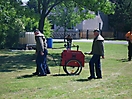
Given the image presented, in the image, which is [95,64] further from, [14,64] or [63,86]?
[14,64]

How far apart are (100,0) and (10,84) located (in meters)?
11.3

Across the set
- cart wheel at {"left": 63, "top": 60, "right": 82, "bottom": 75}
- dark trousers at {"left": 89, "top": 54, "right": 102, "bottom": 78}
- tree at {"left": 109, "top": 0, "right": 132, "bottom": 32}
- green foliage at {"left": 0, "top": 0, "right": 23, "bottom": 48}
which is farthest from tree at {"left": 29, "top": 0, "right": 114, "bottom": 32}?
tree at {"left": 109, "top": 0, "right": 132, "bottom": 32}

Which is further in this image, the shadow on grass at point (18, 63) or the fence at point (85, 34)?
the fence at point (85, 34)

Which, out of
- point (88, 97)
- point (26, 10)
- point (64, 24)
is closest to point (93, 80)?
point (88, 97)

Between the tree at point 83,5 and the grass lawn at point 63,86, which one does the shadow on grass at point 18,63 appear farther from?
the grass lawn at point 63,86

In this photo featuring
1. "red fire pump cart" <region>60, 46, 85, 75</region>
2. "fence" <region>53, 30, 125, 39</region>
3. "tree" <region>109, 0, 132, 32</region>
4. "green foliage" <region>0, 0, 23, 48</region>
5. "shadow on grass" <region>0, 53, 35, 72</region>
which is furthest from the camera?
"fence" <region>53, 30, 125, 39</region>

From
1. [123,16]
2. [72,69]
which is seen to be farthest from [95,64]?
[123,16]

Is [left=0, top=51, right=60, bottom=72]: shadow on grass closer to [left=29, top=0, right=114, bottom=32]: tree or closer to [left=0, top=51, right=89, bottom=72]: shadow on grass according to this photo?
[left=0, top=51, right=89, bottom=72]: shadow on grass

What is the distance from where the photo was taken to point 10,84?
11914 millimetres

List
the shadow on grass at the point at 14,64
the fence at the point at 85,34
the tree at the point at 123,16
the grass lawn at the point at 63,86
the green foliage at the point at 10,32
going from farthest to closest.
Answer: the fence at the point at 85,34, the tree at the point at 123,16, the green foliage at the point at 10,32, the shadow on grass at the point at 14,64, the grass lawn at the point at 63,86

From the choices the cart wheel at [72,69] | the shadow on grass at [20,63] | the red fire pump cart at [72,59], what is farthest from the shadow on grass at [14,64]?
the red fire pump cart at [72,59]

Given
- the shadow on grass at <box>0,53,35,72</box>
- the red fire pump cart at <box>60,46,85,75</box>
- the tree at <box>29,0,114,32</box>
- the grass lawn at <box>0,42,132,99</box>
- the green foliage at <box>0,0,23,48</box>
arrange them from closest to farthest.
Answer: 1. the grass lawn at <box>0,42,132,99</box>
2. the red fire pump cart at <box>60,46,85,75</box>
3. the shadow on grass at <box>0,53,35,72</box>
4. the tree at <box>29,0,114,32</box>
5. the green foliage at <box>0,0,23,48</box>

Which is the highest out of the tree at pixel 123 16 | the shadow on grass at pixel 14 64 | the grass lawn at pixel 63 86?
the tree at pixel 123 16

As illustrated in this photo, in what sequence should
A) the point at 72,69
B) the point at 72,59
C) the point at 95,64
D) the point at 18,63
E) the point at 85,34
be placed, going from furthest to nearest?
the point at 85,34 → the point at 18,63 → the point at 72,69 → the point at 72,59 → the point at 95,64
